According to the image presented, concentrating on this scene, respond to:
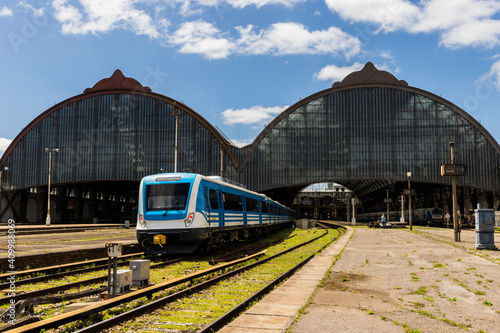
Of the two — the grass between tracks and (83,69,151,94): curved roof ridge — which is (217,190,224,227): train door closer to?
the grass between tracks

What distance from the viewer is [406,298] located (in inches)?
408

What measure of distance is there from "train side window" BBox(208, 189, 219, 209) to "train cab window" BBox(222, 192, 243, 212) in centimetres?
132

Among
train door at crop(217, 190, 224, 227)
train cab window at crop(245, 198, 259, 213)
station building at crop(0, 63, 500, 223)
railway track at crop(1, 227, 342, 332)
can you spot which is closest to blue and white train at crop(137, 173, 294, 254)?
train door at crop(217, 190, 224, 227)

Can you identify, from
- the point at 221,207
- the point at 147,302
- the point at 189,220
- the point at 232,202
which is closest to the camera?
the point at 147,302

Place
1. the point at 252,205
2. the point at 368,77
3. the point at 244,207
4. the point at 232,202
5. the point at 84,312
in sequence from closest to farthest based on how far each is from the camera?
1. the point at 84,312
2. the point at 232,202
3. the point at 244,207
4. the point at 252,205
5. the point at 368,77

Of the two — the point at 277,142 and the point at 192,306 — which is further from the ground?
the point at 277,142

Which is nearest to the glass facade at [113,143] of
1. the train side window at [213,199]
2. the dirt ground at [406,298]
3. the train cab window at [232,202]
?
the train cab window at [232,202]

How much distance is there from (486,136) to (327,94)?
27.1m

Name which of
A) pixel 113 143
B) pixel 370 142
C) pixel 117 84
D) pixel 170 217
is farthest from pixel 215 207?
pixel 117 84

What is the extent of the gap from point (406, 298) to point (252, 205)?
18525 millimetres

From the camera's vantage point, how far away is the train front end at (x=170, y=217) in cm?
1748

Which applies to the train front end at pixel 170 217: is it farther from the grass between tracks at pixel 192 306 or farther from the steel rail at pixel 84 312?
the steel rail at pixel 84 312

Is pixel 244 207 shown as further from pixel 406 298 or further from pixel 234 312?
pixel 234 312

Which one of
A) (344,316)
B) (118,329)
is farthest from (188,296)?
(344,316)
